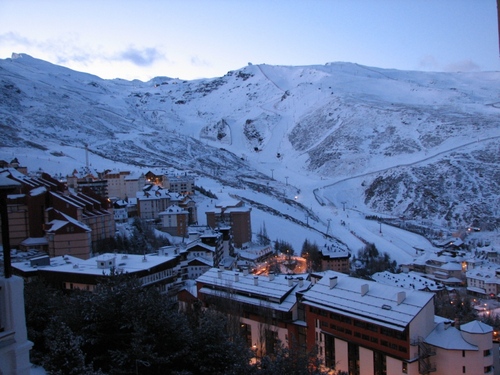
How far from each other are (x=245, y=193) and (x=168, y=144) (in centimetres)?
4271

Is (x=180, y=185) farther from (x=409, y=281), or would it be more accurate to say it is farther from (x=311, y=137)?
(x=311, y=137)

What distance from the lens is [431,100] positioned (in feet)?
362

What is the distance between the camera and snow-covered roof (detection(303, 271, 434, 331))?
13.4 metres

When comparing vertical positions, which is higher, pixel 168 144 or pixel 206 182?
pixel 168 144

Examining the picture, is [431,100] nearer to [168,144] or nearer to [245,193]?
[168,144]

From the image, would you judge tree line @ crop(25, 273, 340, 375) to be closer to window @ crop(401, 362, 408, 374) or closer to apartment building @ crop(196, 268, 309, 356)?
window @ crop(401, 362, 408, 374)

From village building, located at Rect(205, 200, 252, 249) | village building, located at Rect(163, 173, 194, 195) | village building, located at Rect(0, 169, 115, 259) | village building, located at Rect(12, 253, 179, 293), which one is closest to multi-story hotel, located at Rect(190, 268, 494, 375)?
village building, located at Rect(12, 253, 179, 293)

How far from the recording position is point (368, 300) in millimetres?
14461

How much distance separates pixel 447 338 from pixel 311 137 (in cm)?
8902

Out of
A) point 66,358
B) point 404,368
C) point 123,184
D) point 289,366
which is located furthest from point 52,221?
point 289,366

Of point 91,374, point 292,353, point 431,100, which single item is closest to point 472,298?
point 292,353

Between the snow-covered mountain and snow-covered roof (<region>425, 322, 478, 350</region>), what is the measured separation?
35207 mm

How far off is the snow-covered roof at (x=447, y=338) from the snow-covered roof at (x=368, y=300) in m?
0.89

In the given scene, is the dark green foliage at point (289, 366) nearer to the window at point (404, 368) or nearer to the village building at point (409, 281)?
the window at point (404, 368)
